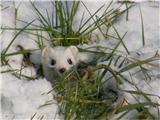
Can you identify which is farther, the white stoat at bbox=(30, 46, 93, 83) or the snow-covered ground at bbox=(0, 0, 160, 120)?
the white stoat at bbox=(30, 46, 93, 83)

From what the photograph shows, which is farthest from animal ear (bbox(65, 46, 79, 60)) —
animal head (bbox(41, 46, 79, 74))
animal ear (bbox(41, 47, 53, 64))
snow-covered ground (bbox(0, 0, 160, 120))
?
snow-covered ground (bbox(0, 0, 160, 120))

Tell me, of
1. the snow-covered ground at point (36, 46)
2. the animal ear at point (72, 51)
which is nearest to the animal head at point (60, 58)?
the animal ear at point (72, 51)

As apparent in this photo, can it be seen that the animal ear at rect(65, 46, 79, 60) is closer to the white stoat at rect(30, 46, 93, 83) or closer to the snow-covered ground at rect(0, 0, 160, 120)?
the white stoat at rect(30, 46, 93, 83)

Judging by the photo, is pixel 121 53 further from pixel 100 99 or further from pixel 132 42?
pixel 100 99

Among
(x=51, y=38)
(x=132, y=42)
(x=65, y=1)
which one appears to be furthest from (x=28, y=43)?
(x=132, y=42)

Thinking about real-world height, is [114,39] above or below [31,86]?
above

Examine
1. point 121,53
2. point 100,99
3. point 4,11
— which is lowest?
point 100,99
